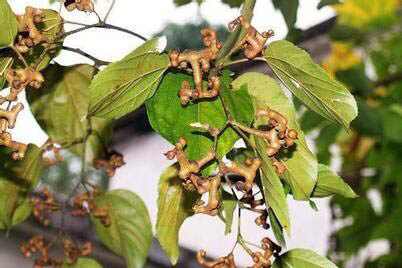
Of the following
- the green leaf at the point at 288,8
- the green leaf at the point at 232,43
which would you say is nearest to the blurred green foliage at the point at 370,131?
the green leaf at the point at 288,8

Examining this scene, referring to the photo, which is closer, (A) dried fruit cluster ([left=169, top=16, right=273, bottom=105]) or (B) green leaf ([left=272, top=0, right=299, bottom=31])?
(A) dried fruit cluster ([left=169, top=16, right=273, bottom=105])

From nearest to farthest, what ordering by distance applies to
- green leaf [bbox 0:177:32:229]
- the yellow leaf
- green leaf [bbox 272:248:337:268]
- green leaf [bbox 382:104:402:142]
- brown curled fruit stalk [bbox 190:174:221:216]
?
brown curled fruit stalk [bbox 190:174:221:216], green leaf [bbox 272:248:337:268], green leaf [bbox 0:177:32:229], green leaf [bbox 382:104:402:142], the yellow leaf

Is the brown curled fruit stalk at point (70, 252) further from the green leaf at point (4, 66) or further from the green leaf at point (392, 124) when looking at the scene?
the green leaf at point (392, 124)

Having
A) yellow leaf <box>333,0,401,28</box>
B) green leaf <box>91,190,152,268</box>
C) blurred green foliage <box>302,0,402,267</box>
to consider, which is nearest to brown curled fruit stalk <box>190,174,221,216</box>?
green leaf <box>91,190,152,268</box>

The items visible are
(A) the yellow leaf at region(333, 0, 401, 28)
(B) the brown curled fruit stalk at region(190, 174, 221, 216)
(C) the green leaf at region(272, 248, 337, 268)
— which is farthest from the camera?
(A) the yellow leaf at region(333, 0, 401, 28)

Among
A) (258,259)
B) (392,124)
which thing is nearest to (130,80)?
(258,259)

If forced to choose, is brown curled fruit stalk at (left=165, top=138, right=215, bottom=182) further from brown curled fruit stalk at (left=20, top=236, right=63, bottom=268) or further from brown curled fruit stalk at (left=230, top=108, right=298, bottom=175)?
brown curled fruit stalk at (left=20, top=236, right=63, bottom=268)

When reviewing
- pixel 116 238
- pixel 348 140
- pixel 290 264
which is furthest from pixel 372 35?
pixel 290 264
